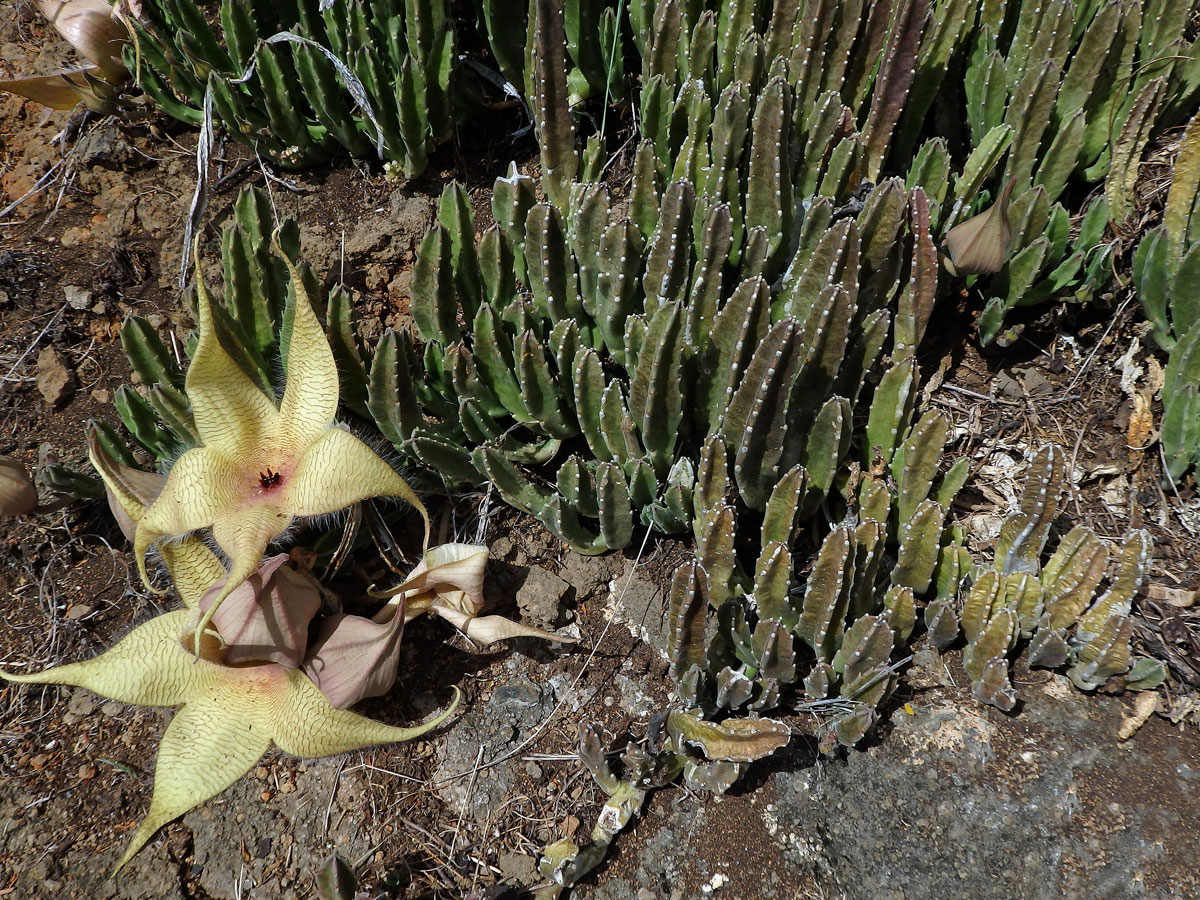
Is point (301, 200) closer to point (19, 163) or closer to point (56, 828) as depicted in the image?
point (19, 163)

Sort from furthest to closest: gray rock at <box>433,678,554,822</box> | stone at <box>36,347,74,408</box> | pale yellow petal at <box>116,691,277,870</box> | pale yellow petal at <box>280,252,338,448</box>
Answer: stone at <box>36,347,74,408</box>
gray rock at <box>433,678,554,822</box>
pale yellow petal at <box>280,252,338,448</box>
pale yellow petal at <box>116,691,277,870</box>

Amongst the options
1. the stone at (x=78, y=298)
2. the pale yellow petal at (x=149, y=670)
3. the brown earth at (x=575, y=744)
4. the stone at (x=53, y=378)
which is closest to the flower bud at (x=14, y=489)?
the brown earth at (x=575, y=744)

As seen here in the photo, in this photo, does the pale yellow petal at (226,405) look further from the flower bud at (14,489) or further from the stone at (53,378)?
the stone at (53,378)

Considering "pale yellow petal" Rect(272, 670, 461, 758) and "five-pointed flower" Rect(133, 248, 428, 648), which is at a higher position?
"five-pointed flower" Rect(133, 248, 428, 648)

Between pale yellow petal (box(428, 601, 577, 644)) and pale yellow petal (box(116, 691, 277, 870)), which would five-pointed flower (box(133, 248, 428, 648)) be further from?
pale yellow petal (box(428, 601, 577, 644))


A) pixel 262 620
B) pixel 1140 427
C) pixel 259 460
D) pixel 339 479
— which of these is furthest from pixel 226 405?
pixel 1140 427

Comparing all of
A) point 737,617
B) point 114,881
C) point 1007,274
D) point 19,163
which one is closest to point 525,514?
point 737,617

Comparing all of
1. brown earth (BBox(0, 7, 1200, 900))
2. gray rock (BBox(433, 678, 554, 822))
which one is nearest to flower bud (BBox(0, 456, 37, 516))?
brown earth (BBox(0, 7, 1200, 900))

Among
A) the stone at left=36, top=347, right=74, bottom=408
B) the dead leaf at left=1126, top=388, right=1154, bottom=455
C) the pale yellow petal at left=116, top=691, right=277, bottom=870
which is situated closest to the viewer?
the pale yellow petal at left=116, top=691, right=277, bottom=870
